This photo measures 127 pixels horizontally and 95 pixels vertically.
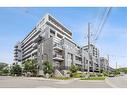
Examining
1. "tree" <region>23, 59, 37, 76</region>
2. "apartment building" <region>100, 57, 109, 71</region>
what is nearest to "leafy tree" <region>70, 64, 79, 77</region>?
"apartment building" <region>100, 57, 109, 71</region>

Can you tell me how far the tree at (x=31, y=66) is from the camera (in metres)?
12.2

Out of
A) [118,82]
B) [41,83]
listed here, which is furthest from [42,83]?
[118,82]

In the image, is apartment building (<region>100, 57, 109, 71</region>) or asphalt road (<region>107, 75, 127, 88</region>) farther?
asphalt road (<region>107, 75, 127, 88</region>)

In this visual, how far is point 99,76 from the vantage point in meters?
13.4

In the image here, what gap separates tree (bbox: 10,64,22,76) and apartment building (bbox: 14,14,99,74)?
249 millimetres

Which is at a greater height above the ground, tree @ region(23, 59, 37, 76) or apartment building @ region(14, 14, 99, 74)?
apartment building @ region(14, 14, 99, 74)

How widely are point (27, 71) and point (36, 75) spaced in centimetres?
51

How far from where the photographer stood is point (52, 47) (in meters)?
11.8

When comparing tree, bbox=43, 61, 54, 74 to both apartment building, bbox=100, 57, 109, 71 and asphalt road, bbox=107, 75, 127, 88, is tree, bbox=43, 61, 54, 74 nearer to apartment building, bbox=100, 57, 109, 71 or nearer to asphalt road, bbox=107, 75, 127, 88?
apartment building, bbox=100, 57, 109, 71

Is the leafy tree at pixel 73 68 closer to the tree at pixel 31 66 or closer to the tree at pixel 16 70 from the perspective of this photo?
the tree at pixel 31 66

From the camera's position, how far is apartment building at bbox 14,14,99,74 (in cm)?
1178

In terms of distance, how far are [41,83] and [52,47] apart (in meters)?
1.29

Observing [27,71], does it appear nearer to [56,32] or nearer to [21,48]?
[21,48]
